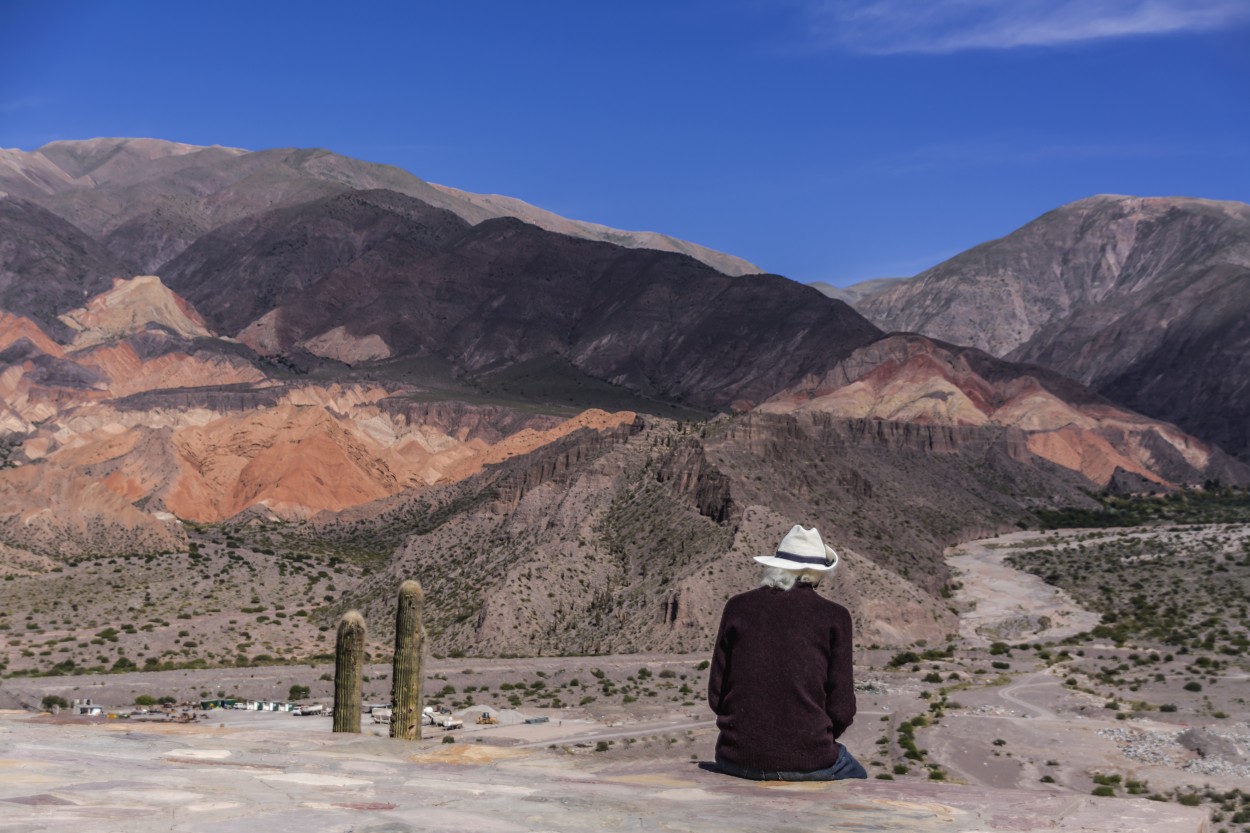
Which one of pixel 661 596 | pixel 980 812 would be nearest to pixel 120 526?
pixel 661 596

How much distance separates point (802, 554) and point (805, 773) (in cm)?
168

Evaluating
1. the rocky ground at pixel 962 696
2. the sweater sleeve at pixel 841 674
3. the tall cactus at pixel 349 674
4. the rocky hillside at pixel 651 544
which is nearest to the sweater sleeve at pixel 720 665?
the sweater sleeve at pixel 841 674

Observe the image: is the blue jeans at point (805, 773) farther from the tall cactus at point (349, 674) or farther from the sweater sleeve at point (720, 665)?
the tall cactus at point (349, 674)

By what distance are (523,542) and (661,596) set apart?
532 inches

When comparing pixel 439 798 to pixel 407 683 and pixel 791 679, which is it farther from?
pixel 407 683

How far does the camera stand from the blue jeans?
11844 mm

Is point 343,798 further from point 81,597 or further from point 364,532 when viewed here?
point 364,532

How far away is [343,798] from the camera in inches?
409

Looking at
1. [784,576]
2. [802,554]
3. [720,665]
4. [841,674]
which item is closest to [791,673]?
[841,674]

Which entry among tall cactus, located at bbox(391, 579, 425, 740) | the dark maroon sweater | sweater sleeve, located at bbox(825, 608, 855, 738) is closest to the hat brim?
the dark maroon sweater

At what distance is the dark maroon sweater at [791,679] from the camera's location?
11.8 m

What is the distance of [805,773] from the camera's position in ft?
38.9

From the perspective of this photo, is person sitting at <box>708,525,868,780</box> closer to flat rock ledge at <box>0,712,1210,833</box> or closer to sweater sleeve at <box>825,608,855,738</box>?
sweater sleeve at <box>825,608,855,738</box>

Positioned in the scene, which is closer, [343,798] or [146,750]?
[343,798]
